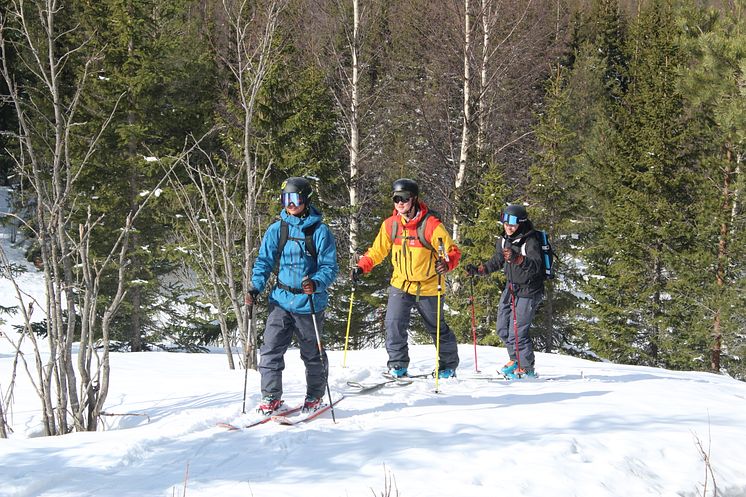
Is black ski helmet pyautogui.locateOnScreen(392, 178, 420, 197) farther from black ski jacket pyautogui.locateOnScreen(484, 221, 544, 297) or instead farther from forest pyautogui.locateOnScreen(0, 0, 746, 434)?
forest pyautogui.locateOnScreen(0, 0, 746, 434)

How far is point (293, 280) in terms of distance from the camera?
5.06 metres

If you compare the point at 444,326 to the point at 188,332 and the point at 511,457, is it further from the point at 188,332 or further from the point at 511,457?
the point at 188,332

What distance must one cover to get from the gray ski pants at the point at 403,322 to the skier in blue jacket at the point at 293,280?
1442mm

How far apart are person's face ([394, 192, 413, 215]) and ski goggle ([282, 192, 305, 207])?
133 centimetres

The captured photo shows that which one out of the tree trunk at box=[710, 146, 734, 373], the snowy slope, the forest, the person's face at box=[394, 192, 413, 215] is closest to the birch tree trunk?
the forest

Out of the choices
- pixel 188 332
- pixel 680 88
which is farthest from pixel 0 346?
pixel 680 88

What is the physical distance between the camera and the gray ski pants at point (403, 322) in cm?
644

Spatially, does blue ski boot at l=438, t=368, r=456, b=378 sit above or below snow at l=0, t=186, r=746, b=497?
above

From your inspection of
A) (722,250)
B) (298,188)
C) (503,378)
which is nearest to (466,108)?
(722,250)

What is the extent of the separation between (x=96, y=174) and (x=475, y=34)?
35.4ft

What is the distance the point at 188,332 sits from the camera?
1784cm

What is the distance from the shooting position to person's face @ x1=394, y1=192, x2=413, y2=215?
240 inches

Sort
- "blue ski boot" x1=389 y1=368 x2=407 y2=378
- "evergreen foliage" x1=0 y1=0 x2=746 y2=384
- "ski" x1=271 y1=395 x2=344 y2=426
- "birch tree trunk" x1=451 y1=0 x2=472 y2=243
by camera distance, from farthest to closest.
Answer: "birch tree trunk" x1=451 y1=0 x2=472 y2=243
"evergreen foliage" x1=0 y1=0 x2=746 y2=384
"blue ski boot" x1=389 y1=368 x2=407 y2=378
"ski" x1=271 y1=395 x2=344 y2=426

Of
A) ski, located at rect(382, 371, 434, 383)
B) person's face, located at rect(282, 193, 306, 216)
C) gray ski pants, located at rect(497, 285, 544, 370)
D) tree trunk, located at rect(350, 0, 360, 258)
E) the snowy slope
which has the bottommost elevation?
the snowy slope
